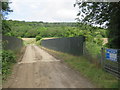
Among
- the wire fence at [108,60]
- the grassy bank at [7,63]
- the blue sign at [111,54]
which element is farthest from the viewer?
the grassy bank at [7,63]

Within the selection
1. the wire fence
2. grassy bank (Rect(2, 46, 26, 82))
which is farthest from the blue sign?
grassy bank (Rect(2, 46, 26, 82))

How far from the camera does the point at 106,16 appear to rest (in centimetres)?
991

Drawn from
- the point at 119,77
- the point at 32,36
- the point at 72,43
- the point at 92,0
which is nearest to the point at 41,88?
the point at 119,77

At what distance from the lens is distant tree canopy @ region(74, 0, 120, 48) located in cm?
836

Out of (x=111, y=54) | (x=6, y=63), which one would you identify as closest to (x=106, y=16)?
(x=111, y=54)

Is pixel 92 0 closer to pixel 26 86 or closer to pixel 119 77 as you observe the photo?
pixel 119 77

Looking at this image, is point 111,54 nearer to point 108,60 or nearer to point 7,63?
point 108,60

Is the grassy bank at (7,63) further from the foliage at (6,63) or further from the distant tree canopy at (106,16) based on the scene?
the distant tree canopy at (106,16)

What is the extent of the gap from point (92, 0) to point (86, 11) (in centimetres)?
104

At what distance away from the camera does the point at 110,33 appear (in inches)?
344

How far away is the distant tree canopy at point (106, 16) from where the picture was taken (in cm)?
836

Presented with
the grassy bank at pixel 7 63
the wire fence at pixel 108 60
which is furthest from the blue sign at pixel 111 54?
the grassy bank at pixel 7 63

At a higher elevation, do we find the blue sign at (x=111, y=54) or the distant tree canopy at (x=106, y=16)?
the distant tree canopy at (x=106, y=16)

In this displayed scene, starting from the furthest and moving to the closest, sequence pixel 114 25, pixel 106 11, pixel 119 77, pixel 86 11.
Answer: pixel 86 11 → pixel 106 11 → pixel 114 25 → pixel 119 77
